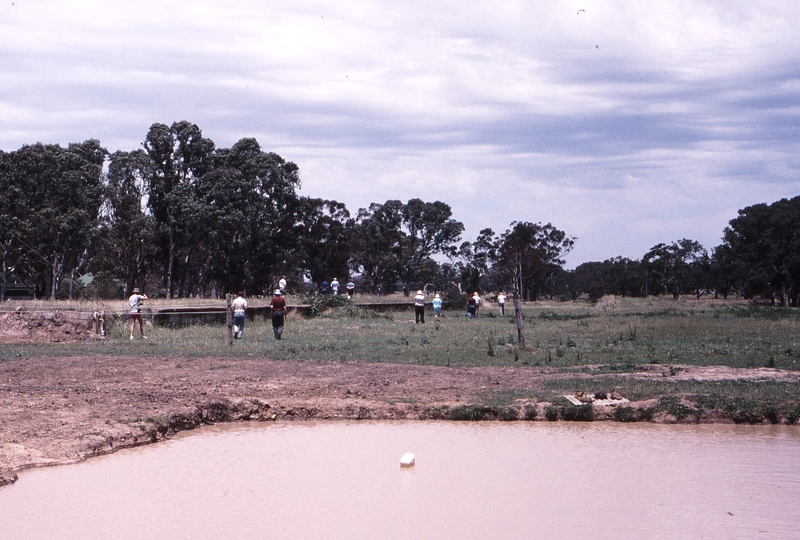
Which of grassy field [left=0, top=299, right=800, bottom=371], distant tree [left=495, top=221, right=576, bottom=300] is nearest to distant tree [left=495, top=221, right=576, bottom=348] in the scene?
distant tree [left=495, top=221, right=576, bottom=300]

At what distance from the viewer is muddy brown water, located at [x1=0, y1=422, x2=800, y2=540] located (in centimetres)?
830

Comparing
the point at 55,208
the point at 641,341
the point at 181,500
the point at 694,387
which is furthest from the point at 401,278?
the point at 181,500

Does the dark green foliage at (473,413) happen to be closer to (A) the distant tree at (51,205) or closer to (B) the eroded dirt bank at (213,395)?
(B) the eroded dirt bank at (213,395)

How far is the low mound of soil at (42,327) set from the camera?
25806 mm

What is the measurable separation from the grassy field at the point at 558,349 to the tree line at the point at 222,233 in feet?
57.2

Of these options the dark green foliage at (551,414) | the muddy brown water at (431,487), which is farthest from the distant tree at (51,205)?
the dark green foliage at (551,414)

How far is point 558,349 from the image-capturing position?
69.2 ft

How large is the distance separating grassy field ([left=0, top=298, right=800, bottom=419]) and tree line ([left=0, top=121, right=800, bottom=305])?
17.4 metres

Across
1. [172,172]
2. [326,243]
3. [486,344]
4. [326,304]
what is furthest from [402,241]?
[486,344]

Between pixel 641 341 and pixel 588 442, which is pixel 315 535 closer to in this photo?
pixel 588 442

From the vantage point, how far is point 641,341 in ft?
79.8

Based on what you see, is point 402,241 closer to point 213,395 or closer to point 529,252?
point 529,252

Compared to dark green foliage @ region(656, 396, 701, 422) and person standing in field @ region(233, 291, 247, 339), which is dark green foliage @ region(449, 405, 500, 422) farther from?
person standing in field @ region(233, 291, 247, 339)

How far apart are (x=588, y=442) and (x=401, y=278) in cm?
7322
